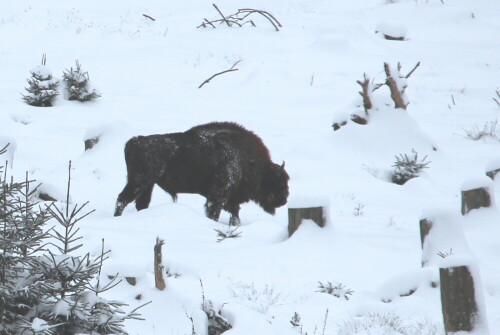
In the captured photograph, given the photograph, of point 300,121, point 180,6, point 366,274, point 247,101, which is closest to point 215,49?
point 247,101

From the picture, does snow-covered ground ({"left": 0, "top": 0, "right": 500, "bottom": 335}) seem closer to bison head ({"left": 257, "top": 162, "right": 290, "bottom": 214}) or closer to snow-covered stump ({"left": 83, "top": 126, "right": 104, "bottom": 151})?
snow-covered stump ({"left": 83, "top": 126, "right": 104, "bottom": 151})

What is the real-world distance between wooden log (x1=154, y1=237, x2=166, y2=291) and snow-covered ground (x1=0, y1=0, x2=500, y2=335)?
6cm

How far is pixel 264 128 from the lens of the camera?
52.5ft

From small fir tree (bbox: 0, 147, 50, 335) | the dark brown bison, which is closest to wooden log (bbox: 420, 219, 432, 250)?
the dark brown bison

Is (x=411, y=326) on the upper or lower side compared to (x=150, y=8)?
upper

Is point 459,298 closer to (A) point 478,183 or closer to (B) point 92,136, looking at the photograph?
(A) point 478,183

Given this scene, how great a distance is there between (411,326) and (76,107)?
38.6 ft

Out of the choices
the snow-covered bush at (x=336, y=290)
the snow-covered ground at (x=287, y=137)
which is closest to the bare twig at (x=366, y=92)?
the snow-covered ground at (x=287, y=137)

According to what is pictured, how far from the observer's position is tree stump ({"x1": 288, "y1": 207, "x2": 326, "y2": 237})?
8.32 metres

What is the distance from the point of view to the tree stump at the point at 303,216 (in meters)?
8.32

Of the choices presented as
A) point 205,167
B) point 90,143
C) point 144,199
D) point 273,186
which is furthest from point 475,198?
point 90,143

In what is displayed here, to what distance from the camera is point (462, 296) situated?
5246 mm

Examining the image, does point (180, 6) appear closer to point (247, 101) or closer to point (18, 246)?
point (247, 101)

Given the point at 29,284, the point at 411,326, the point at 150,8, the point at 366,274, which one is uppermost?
the point at 29,284
